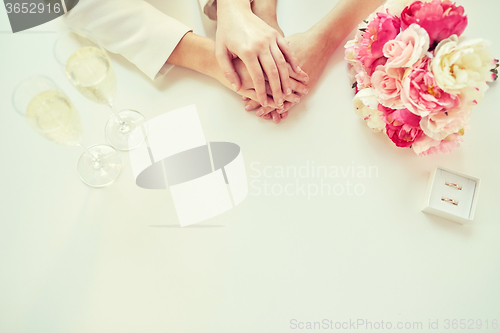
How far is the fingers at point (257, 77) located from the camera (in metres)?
0.86

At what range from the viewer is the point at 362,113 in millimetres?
853

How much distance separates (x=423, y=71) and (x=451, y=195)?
34 centimetres

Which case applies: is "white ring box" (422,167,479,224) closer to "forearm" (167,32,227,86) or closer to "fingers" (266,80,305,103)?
"fingers" (266,80,305,103)

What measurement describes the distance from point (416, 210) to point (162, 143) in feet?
2.31

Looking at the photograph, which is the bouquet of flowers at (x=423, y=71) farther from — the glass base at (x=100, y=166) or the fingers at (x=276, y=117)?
the glass base at (x=100, y=166)

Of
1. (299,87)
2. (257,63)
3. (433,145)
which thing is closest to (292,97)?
(299,87)

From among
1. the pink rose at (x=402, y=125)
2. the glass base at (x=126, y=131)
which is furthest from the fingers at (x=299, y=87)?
the glass base at (x=126, y=131)

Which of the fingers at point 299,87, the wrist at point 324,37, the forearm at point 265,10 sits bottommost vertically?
the fingers at point 299,87

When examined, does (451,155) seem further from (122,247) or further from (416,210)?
(122,247)

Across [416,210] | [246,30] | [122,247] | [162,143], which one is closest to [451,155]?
[416,210]

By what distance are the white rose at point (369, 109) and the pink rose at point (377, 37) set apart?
0.18ft

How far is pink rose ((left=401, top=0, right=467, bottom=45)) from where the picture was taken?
2.14 feet

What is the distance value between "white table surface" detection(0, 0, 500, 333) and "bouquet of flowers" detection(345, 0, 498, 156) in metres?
0.13

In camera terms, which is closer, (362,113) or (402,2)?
(402,2)
